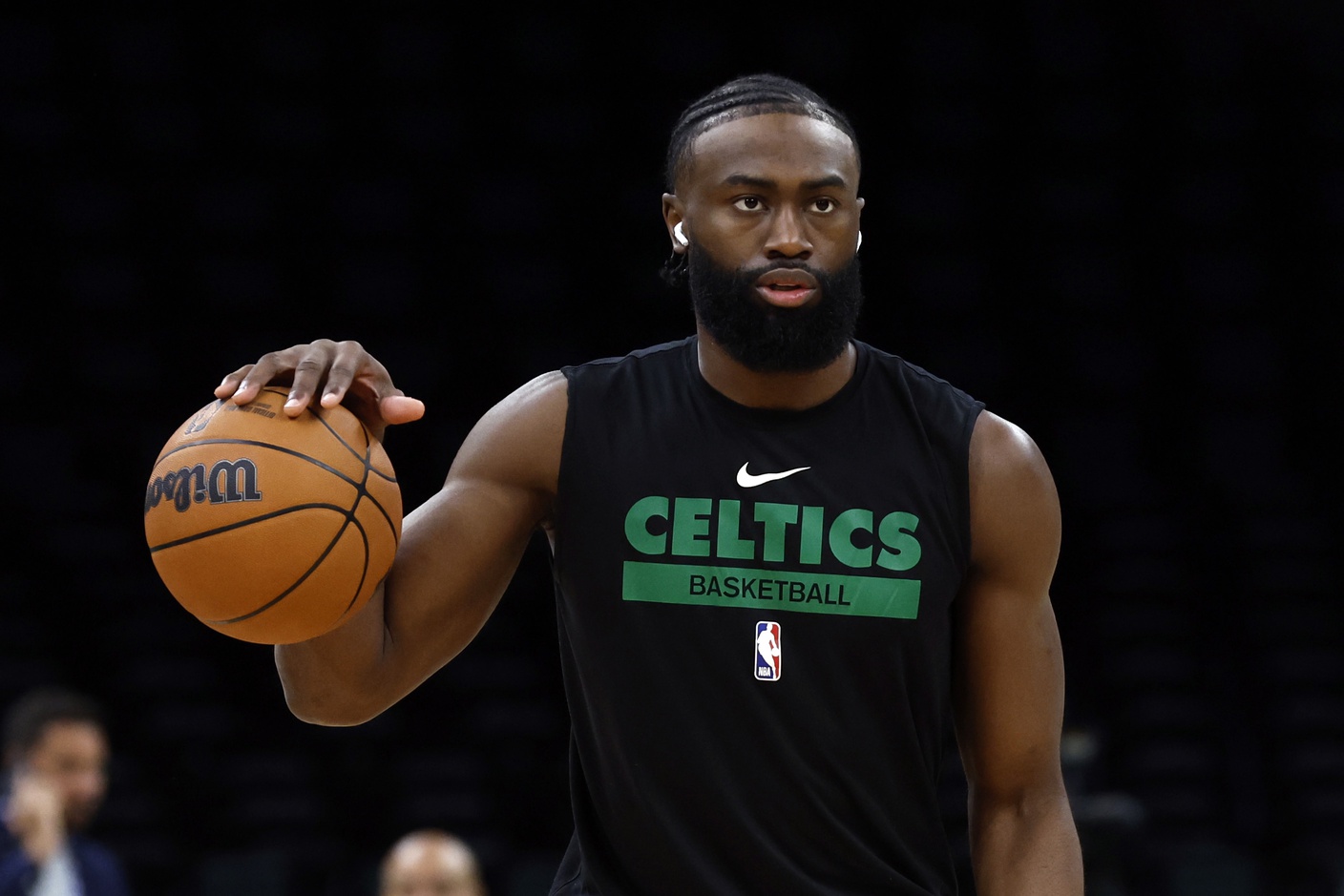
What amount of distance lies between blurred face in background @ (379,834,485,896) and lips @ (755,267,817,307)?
2.91m

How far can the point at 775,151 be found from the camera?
2229mm

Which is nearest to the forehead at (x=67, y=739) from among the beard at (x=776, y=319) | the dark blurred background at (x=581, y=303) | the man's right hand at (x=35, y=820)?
the man's right hand at (x=35, y=820)

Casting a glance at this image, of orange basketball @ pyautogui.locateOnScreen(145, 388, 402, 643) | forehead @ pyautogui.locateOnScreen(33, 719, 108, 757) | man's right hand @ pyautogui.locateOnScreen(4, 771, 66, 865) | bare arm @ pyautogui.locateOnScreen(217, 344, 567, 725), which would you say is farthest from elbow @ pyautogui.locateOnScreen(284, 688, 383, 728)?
forehead @ pyautogui.locateOnScreen(33, 719, 108, 757)

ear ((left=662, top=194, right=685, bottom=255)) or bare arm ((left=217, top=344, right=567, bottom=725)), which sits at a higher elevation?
ear ((left=662, top=194, right=685, bottom=255))

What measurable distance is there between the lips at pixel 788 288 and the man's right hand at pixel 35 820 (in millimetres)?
3816

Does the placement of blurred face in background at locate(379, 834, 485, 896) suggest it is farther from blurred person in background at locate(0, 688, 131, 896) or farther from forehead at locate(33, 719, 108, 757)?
forehead at locate(33, 719, 108, 757)

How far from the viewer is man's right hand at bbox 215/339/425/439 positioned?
209 cm

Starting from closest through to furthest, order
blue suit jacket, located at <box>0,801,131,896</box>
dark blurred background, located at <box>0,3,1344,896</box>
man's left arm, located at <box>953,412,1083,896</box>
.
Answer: man's left arm, located at <box>953,412,1083,896</box>, blue suit jacket, located at <box>0,801,131,896</box>, dark blurred background, located at <box>0,3,1344,896</box>

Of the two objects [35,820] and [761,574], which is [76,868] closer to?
[35,820]

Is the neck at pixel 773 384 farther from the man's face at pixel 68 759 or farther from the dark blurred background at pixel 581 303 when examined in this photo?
the dark blurred background at pixel 581 303

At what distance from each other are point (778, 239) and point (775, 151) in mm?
130

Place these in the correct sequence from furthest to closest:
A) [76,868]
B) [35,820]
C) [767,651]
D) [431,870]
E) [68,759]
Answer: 1. [68,759]
2. [76,868]
3. [35,820]
4. [431,870]
5. [767,651]

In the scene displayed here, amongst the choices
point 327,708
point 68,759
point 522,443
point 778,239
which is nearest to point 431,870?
point 68,759

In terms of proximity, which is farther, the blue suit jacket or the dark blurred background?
the dark blurred background
